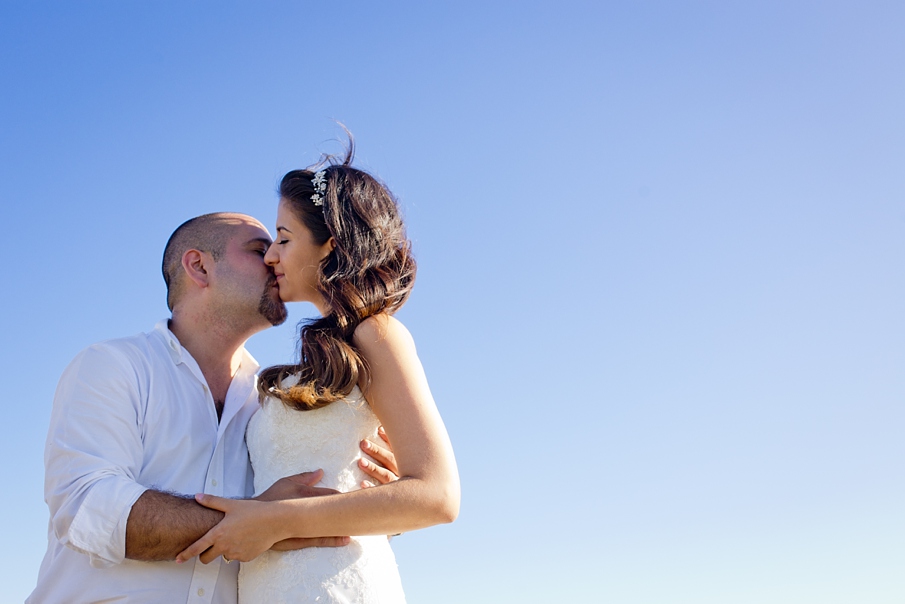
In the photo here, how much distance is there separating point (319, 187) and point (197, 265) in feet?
5.00

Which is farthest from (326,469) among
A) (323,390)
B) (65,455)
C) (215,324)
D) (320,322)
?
(215,324)

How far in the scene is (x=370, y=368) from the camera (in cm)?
443

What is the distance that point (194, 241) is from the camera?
20.7 ft

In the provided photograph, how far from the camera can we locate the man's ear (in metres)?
6.11

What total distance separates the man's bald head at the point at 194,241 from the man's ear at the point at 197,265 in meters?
0.04

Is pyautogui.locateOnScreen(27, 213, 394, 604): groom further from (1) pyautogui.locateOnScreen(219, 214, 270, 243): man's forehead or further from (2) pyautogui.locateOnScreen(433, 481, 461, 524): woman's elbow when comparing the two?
(2) pyautogui.locateOnScreen(433, 481, 461, 524): woman's elbow

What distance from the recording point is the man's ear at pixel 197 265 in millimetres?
6105

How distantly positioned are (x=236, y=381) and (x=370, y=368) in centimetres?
174

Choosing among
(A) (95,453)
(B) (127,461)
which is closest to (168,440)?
(B) (127,461)

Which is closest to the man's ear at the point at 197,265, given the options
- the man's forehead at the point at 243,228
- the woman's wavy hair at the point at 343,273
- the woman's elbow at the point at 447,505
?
the man's forehead at the point at 243,228

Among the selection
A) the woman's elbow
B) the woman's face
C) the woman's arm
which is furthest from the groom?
the woman's face

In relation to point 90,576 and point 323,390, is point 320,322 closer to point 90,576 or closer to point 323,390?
point 323,390

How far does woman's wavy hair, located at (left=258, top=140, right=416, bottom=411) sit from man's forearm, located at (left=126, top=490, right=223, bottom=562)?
737 mm

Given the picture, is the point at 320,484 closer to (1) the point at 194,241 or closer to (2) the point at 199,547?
(2) the point at 199,547
